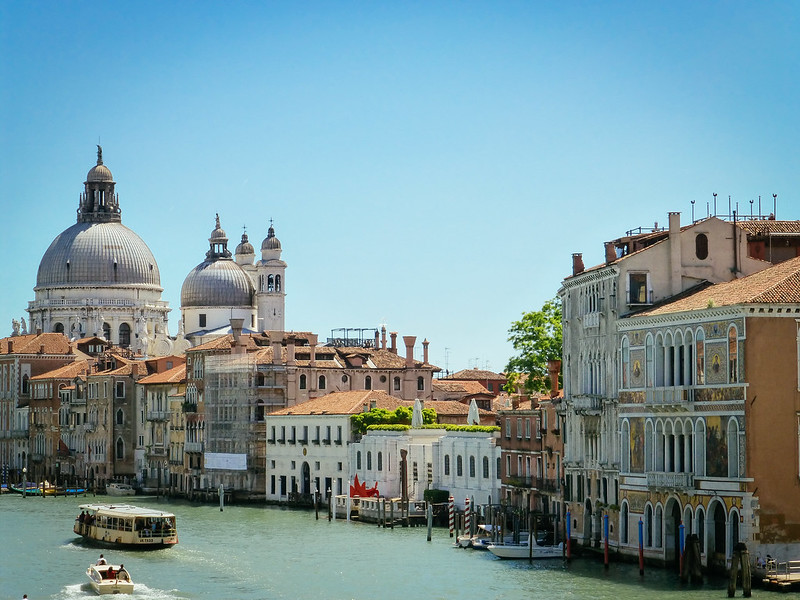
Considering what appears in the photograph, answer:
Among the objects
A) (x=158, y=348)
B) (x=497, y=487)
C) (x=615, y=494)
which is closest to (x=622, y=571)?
(x=615, y=494)

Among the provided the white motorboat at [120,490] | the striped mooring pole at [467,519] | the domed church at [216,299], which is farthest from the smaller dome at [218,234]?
the striped mooring pole at [467,519]

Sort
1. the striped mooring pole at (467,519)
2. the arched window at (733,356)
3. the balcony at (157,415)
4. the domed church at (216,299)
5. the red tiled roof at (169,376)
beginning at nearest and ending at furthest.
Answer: the arched window at (733,356) → the striped mooring pole at (467,519) → the red tiled roof at (169,376) → the balcony at (157,415) → the domed church at (216,299)

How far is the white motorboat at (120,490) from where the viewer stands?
289 feet

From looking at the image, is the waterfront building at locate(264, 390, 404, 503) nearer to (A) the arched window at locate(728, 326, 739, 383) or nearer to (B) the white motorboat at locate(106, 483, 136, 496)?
(B) the white motorboat at locate(106, 483, 136, 496)

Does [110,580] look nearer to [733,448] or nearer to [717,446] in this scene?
[717,446]

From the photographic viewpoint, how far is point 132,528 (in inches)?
2142

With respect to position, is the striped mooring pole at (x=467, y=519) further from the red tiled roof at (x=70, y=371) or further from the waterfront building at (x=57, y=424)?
the red tiled roof at (x=70, y=371)

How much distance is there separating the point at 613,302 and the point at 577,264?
5.19 m

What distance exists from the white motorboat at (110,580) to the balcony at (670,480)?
41.4 ft

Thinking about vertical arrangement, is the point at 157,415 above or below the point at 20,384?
below

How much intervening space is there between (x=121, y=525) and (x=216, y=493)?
26.1m

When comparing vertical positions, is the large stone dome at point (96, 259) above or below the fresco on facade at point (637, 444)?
above

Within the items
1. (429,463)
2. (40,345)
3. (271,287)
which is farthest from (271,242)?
(429,463)

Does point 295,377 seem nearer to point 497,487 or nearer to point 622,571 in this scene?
point 497,487
